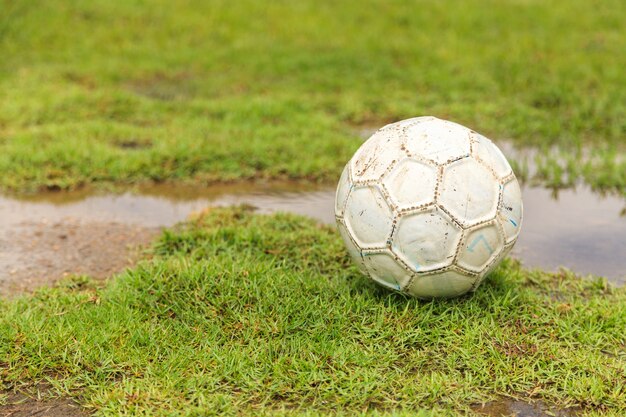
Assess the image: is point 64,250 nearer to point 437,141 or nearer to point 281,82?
point 437,141

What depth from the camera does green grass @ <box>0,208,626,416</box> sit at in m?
3.17

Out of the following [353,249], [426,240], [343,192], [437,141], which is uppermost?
[437,141]

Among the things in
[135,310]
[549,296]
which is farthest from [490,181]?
[135,310]

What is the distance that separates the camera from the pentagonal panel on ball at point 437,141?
11.4 ft

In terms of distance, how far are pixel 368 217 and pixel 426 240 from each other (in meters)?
0.30

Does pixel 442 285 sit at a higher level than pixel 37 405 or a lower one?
higher

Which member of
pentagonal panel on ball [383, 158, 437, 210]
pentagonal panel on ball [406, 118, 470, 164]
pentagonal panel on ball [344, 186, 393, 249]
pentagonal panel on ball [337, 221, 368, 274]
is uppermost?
pentagonal panel on ball [406, 118, 470, 164]

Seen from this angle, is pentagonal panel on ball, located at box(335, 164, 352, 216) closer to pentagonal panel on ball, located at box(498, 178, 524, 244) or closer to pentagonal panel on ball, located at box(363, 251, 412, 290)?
pentagonal panel on ball, located at box(363, 251, 412, 290)

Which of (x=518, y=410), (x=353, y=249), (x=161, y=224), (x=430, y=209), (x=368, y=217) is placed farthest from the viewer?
(x=161, y=224)

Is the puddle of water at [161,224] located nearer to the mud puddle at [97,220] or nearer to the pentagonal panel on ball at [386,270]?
the mud puddle at [97,220]

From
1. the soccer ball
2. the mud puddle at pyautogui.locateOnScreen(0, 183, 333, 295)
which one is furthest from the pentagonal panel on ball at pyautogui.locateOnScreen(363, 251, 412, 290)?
the mud puddle at pyautogui.locateOnScreen(0, 183, 333, 295)

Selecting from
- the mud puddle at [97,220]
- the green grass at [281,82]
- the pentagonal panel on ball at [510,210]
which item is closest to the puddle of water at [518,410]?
the pentagonal panel on ball at [510,210]

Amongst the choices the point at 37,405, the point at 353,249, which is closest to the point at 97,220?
the point at 37,405

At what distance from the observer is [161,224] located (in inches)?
197
